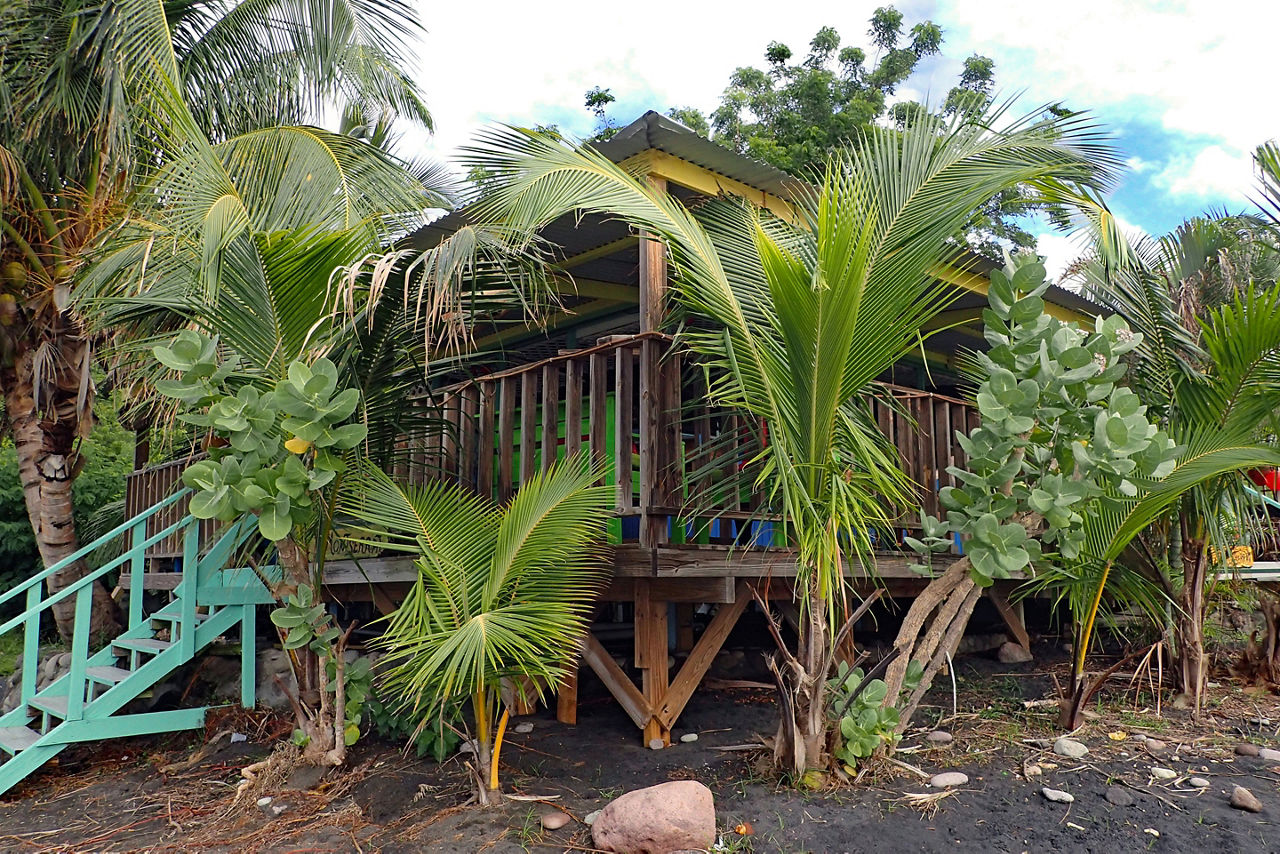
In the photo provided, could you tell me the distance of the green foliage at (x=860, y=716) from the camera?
3.90 meters

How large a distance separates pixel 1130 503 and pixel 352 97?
24.5 ft

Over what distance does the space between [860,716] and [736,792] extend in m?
0.64

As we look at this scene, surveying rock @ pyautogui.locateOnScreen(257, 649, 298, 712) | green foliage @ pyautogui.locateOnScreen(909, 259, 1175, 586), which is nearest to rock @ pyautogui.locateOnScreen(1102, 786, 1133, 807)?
green foliage @ pyautogui.locateOnScreen(909, 259, 1175, 586)

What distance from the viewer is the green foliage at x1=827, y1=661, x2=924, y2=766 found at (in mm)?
3902

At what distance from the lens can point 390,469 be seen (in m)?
5.16

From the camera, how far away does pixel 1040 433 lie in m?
3.96

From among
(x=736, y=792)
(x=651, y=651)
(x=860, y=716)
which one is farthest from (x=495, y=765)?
(x=860, y=716)

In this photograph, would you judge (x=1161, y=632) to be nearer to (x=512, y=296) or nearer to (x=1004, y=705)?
(x=1004, y=705)

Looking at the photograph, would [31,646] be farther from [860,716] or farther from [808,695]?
[860,716]

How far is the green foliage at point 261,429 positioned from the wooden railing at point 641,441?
3.20ft

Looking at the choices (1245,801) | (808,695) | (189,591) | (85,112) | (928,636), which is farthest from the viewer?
(85,112)

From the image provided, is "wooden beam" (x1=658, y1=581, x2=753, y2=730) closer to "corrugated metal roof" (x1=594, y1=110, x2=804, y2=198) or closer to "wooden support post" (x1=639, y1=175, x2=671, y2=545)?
"wooden support post" (x1=639, y1=175, x2=671, y2=545)

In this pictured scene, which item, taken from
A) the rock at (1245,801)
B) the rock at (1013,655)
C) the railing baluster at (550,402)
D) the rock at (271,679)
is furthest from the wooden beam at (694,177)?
the rock at (271,679)

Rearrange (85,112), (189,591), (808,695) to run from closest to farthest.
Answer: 1. (808,695)
2. (189,591)
3. (85,112)
